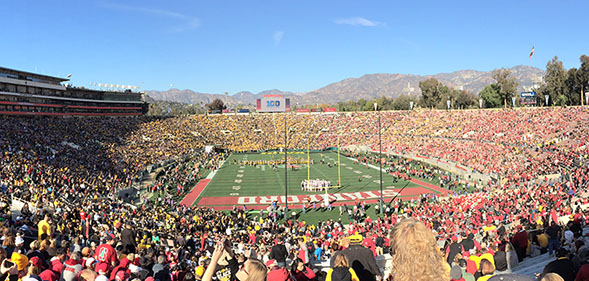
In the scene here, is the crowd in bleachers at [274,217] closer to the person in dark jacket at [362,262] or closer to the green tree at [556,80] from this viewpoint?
the person in dark jacket at [362,262]

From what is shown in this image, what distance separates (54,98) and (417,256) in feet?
215

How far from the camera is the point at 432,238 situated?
2604mm

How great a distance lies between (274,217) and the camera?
24.8m

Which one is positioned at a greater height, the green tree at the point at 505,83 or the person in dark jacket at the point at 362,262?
the green tree at the point at 505,83

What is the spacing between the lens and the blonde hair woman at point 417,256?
2.56 m

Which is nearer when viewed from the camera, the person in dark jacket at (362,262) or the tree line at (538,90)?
the person in dark jacket at (362,262)

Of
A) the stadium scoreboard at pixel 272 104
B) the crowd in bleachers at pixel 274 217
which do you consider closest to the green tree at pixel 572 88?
the crowd in bleachers at pixel 274 217

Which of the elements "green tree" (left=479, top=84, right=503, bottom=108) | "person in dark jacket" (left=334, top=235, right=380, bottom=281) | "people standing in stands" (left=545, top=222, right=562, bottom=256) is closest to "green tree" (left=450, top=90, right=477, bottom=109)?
"green tree" (left=479, top=84, right=503, bottom=108)

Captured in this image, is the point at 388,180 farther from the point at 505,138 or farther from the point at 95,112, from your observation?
the point at 95,112

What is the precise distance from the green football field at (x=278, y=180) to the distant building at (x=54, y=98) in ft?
86.7

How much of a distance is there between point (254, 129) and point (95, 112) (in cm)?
2828

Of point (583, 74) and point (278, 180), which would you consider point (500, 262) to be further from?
point (583, 74)

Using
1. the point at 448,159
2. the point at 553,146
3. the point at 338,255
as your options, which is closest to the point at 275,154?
the point at 448,159

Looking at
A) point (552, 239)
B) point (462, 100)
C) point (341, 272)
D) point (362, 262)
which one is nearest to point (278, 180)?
point (552, 239)
